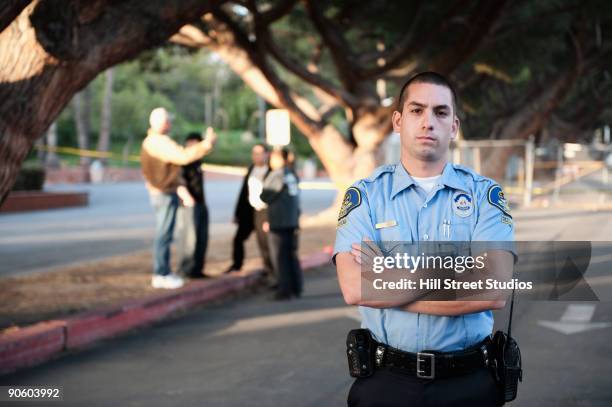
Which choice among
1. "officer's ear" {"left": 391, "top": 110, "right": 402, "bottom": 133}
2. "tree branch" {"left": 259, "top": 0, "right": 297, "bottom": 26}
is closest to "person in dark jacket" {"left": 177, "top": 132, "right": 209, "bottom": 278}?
"tree branch" {"left": 259, "top": 0, "right": 297, "bottom": 26}

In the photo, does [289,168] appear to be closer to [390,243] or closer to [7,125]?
[7,125]

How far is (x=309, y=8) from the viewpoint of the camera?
17422mm

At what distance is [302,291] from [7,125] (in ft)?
14.3

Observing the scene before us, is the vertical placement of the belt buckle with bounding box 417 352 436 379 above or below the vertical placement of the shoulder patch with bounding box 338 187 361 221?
below

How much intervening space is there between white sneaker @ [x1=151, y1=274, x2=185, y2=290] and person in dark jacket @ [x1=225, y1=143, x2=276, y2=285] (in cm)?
133

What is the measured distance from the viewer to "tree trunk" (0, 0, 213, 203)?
23.9ft

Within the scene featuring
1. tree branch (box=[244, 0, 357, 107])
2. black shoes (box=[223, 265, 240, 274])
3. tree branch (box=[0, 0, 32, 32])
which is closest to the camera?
tree branch (box=[0, 0, 32, 32])

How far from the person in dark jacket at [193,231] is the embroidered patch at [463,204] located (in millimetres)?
7922

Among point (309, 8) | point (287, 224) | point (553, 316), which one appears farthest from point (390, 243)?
point (309, 8)

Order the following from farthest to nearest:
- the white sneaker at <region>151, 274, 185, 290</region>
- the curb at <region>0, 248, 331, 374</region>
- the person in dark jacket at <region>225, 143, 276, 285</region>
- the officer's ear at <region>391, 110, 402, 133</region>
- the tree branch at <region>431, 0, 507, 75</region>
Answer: the tree branch at <region>431, 0, 507, 75</region>, the person in dark jacket at <region>225, 143, 276, 285</region>, the white sneaker at <region>151, 274, 185, 290</region>, the curb at <region>0, 248, 331, 374</region>, the officer's ear at <region>391, 110, 402, 133</region>

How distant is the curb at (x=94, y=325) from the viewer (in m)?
6.73

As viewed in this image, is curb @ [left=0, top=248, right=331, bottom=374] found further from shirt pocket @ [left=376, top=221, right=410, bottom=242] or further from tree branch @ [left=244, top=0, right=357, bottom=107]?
tree branch @ [left=244, top=0, right=357, bottom=107]

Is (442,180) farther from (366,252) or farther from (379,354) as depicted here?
(379,354)

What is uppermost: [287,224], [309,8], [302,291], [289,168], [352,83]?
[309,8]
